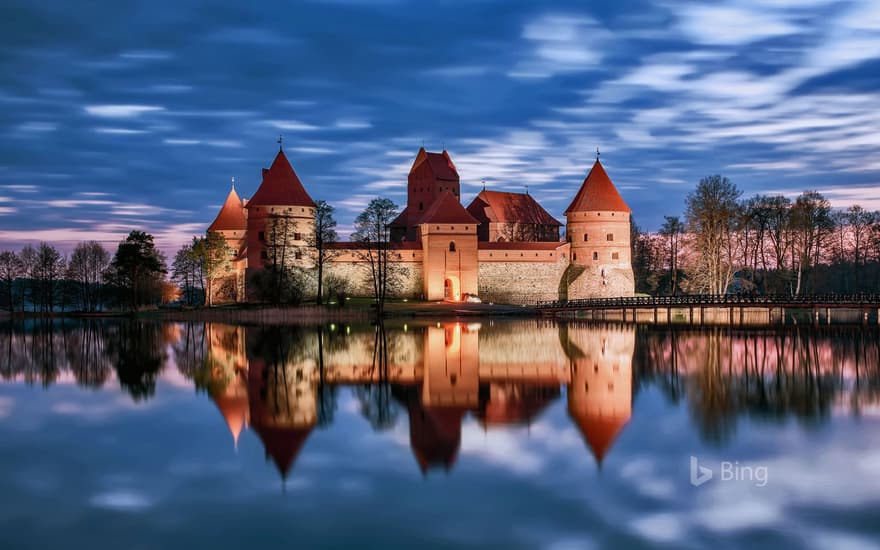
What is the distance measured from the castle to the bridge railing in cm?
674

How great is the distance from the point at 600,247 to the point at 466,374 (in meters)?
29.2

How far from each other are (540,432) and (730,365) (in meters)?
9.29

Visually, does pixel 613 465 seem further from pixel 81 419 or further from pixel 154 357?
pixel 154 357

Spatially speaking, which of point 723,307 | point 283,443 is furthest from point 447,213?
point 283,443

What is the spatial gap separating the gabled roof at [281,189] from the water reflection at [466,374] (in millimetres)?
13233

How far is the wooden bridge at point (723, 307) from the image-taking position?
1319 inches

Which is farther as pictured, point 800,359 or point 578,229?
point 578,229

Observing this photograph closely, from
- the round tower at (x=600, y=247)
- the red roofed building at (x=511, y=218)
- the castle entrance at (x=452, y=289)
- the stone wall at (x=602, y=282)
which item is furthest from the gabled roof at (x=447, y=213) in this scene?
the stone wall at (x=602, y=282)

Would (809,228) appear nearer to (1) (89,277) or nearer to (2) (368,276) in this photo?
(2) (368,276)

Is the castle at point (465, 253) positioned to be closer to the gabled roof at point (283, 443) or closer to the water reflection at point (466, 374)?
the water reflection at point (466, 374)

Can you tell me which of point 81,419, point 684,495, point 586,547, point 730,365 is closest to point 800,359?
point 730,365

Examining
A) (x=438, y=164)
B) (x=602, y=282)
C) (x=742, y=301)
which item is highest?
(x=438, y=164)

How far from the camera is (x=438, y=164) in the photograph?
52625mm

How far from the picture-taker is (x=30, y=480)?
34.4 feet
